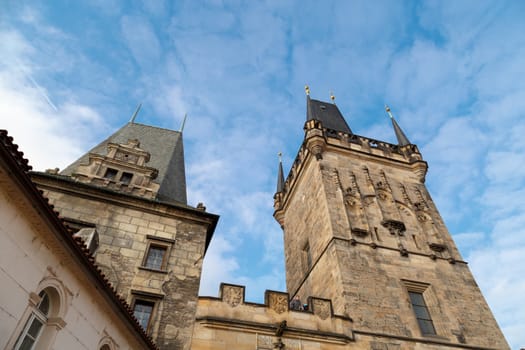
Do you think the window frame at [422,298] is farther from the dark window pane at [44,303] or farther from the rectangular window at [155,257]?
the dark window pane at [44,303]

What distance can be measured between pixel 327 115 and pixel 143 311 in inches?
675

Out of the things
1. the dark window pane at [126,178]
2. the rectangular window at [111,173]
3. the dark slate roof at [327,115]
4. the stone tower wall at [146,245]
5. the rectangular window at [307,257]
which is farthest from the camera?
the dark slate roof at [327,115]

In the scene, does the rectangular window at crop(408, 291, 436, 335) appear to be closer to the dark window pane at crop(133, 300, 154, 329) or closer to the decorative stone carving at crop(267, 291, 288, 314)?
the decorative stone carving at crop(267, 291, 288, 314)

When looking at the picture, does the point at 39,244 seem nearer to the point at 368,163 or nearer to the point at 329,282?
the point at 329,282

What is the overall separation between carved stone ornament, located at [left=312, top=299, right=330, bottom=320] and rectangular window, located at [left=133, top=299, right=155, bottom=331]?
448 cm

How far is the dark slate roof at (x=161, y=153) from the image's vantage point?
12.3 metres

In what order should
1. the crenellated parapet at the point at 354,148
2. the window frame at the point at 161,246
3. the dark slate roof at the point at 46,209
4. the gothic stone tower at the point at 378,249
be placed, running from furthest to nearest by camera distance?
the crenellated parapet at the point at 354,148
the gothic stone tower at the point at 378,249
the window frame at the point at 161,246
the dark slate roof at the point at 46,209

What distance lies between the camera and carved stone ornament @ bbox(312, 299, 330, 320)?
384 inches

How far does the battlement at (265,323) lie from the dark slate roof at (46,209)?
3.38 meters

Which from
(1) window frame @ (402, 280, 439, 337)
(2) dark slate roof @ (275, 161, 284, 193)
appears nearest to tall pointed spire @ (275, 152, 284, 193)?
(2) dark slate roof @ (275, 161, 284, 193)

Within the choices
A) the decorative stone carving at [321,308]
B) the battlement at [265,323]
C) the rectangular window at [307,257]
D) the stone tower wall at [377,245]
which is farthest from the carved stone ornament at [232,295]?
the rectangular window at [307,257]

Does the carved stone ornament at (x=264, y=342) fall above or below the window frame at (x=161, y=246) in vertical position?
below

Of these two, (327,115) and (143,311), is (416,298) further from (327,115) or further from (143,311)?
(327,115)

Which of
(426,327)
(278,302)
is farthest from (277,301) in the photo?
(426,327)
